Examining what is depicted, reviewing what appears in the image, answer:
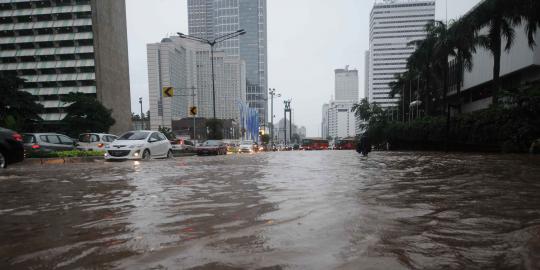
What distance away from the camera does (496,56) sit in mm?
23047

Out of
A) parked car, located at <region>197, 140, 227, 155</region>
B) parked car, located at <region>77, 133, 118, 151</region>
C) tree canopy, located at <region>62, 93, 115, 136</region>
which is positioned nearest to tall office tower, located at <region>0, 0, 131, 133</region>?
tree canopy, located at <region>62, 93, 115, 136</region>

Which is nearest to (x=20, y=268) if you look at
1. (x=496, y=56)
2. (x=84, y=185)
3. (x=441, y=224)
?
(x=441, y=224)

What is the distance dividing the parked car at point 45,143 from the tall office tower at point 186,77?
34.3 m

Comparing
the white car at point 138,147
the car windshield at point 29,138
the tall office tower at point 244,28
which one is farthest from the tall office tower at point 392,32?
the car windshield at point 29,138

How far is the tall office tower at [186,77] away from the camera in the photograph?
63.4 metres

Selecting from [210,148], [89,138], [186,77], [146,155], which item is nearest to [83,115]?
[89,138]

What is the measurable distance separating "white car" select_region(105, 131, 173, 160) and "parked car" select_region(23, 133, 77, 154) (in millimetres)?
3831

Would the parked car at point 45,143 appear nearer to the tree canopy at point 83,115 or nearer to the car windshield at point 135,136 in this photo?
the car windshield at point 135,136

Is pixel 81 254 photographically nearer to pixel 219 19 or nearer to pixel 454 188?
pixel 454 188

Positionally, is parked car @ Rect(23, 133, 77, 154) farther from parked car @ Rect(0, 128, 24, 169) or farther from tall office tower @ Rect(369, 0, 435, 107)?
tall office tower @ Rect(369, 0, 435, 107)

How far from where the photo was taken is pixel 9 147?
9.57 m

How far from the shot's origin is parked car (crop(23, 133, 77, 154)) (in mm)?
14884

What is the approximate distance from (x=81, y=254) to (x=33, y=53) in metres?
68.2

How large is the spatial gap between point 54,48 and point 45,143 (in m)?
50.4
